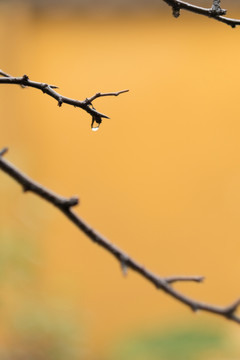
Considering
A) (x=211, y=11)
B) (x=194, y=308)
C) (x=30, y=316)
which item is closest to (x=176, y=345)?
(x=30, y=316)

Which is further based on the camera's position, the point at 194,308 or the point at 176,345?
the point at 176,345

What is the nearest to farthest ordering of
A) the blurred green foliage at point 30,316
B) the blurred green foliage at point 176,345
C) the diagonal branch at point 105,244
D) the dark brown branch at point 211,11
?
1. the dark brown branch at point 211,11
2. the diagonal branch at point 105,244
3. the blurred green foliage at point 30,316
4. the blurred green foliage at point 176,345

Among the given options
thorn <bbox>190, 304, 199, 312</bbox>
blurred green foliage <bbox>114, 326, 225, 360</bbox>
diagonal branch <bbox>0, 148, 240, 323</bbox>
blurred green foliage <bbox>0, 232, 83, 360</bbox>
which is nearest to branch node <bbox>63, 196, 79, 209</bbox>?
diagonal branch <bbox>0, 148, 240, 323</bbox>

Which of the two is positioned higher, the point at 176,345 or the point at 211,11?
the point at 176,345

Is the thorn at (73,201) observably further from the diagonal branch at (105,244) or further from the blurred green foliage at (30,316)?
the blurred green foliage at (30,316)

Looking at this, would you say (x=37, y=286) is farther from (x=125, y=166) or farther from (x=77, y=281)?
(x=125, y=166)

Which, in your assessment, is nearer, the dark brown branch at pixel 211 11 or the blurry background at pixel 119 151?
the dark brown branch at pixel 211 11

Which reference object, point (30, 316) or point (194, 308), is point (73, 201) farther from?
point (30, 316)

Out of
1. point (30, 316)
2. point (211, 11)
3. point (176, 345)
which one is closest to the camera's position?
point (211, 11)

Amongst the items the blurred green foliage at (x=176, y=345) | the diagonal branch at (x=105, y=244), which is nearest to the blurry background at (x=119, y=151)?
the blurred green foliage at (x=176, y=345)
